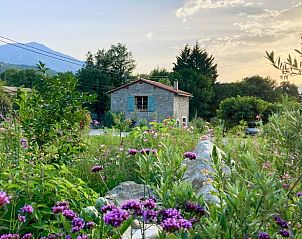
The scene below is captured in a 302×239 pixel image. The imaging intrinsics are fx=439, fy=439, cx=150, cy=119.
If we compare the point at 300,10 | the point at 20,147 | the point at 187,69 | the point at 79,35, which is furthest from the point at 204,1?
the point at 187,69

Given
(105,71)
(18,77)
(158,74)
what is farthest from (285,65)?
(18,77)

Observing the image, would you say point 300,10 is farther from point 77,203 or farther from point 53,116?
point 53,116

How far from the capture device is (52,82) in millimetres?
6445

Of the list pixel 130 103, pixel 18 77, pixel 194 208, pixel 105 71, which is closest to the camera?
pixel 194 208

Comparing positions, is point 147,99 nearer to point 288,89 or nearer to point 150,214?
point 288,89

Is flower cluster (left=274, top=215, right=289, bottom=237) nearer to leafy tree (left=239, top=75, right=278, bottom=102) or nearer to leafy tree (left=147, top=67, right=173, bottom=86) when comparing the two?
leafy tree (left=239, top=75, right=278, bottom=102)

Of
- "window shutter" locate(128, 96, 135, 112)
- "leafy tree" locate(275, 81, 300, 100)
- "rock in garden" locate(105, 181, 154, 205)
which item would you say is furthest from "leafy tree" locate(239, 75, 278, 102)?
"leafy tree" locate(275, 81, 300, 100)

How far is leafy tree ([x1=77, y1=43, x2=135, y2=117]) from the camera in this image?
150ft

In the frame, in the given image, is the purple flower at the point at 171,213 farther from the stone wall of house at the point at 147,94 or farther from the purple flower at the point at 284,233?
the stone wall of house at the point at 147,94

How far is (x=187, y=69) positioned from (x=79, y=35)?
79.0ft

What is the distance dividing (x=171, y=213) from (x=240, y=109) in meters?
25.9

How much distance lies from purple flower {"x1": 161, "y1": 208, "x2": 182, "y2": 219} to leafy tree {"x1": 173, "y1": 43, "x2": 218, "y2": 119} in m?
40.0

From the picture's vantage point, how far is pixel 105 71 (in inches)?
1909

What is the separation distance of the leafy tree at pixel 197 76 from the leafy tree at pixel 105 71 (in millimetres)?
5808
